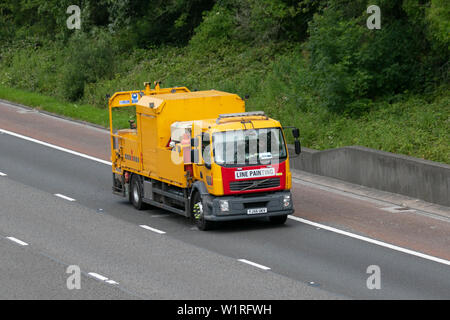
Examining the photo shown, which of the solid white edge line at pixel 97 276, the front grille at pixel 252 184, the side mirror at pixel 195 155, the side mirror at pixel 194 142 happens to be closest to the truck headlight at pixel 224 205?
the front grille at pixel 252 184

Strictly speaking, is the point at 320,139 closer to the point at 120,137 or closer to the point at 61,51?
the point at 120,137

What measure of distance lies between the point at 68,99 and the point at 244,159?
22.6m

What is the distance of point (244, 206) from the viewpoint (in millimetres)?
22172

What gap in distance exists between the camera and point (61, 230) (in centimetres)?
2286

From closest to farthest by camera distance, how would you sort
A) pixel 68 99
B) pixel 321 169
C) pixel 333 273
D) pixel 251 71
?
1. pixel 333 273
2. pixel 321 169
3. pixel 251 71
4. pixel 68 99

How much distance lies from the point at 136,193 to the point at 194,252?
17.2 feet

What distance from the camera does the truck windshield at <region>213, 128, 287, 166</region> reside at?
22.1 meters

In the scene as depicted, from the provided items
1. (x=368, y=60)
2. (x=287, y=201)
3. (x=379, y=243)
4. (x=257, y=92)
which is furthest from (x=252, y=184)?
(x=257, y=92)

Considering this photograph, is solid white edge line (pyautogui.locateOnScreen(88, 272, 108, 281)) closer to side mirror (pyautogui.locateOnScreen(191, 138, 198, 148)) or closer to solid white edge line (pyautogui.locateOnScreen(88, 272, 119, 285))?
solid white edge line (pyautogui.locateOnScreen(88, 272, 119, 285))

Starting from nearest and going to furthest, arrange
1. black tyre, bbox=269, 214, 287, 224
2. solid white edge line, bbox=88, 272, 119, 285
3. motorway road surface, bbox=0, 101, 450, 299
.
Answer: motorway road surface, bbox=0, 101, 450, 299, solid white edge line, bbox=88, 272, 119, 285, black tyre, bbox=269, 214, 287, 224

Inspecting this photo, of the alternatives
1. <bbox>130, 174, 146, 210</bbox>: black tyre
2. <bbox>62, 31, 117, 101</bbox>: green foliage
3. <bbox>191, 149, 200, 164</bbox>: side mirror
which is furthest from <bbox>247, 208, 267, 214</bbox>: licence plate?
<bbox>62, 31, 117, 101</bbox>: green foliage

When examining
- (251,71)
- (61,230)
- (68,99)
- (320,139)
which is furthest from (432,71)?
(68,99)

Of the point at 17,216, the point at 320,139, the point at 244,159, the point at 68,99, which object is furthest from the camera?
the point at 68,99
